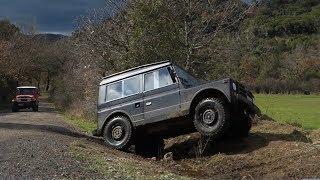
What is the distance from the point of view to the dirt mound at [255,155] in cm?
1102

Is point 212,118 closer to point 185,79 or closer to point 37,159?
point 185,79

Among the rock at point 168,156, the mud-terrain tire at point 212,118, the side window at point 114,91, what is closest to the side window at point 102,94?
the side window at point 114,91

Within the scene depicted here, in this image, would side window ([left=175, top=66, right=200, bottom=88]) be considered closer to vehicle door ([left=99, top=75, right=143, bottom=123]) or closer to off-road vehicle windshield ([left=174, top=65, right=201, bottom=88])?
off-road vehicle windshield ([left=174, top=65, right=201, bottom=88])

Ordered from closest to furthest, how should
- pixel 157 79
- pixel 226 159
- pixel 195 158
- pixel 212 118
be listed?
1. pixel 226 159
2. pixel 212 118
3. pixel 195 158
4. pixel 157 79

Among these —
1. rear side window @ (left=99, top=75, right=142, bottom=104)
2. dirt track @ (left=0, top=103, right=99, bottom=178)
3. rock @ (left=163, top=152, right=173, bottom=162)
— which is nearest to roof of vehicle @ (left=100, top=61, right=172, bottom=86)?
rear side window @ (left=99, top=75, right=142, bottom=104)

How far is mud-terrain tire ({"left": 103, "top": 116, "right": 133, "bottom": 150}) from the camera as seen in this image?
14.8 metres

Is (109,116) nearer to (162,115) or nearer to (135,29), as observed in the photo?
(162,115)

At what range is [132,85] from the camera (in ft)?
49.0

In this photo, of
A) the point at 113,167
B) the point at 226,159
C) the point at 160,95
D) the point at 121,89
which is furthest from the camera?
the point at 121,89

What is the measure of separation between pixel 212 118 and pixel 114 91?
11.1 ft

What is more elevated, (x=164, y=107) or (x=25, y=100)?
(x=25, y=100)

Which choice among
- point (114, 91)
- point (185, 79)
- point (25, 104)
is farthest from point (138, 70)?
→ point (25, 104)

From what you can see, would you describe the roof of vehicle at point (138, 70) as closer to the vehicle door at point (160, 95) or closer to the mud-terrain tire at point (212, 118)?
the vehicle door at point (160, 95)

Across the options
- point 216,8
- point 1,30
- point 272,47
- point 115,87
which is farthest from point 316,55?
point 115,87
